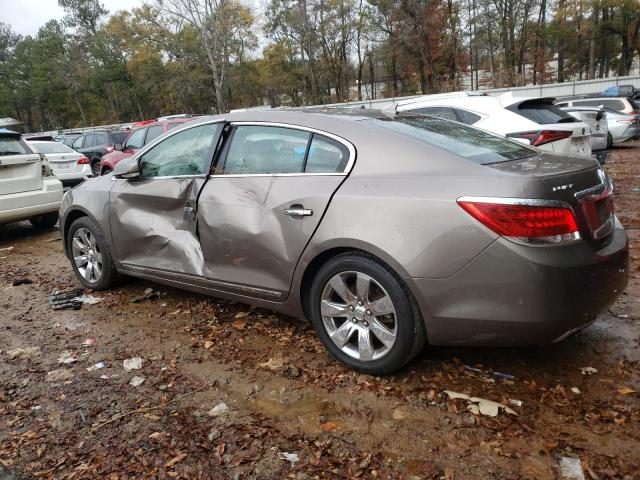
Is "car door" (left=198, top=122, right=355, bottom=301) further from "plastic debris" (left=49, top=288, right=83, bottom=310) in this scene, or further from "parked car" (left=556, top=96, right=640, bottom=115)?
"parked car" (left=556, top=96, right=640, bottom=115)

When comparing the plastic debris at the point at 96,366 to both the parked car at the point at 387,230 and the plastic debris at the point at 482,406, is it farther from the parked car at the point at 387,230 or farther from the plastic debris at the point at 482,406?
the plastic debris at the point at 482,406

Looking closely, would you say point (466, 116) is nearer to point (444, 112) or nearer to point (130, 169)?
point (444, 112)

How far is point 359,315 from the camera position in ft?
9.79

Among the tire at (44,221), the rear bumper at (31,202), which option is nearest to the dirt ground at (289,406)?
the rear bumper at (31,202)

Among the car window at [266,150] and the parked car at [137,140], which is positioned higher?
the car window at [266,150]

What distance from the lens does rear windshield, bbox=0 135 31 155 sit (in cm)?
734

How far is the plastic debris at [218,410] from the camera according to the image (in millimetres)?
2822

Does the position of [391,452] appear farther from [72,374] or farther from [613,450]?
[72,374]

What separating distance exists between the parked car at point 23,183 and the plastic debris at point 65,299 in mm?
2848

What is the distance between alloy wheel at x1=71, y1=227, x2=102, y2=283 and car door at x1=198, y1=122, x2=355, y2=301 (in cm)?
165

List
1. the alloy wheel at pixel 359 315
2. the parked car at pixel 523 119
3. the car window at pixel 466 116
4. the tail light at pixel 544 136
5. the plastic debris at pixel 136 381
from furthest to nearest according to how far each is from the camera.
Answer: the car window at pixel 466 116 < the parked car at pixel 523 119 < the tail light at pixel 544 136 < the plastic debris at pixel 136 381 < the alloy wheel at pixel 359 315

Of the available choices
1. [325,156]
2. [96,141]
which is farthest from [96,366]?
[96,141]

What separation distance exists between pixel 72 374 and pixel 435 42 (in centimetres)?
4269

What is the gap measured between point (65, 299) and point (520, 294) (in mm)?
4135
